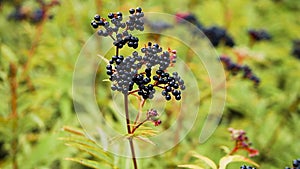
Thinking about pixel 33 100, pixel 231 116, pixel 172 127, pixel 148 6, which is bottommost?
A: pixel 33 100

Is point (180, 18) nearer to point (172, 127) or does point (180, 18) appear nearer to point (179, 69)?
point (179, 69)

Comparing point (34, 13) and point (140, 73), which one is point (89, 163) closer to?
point (140, 73)

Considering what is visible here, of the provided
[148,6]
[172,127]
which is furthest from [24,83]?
[148,6]

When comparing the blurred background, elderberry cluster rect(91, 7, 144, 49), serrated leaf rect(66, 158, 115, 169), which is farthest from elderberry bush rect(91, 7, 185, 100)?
the blurred background

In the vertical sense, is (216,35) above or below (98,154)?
above

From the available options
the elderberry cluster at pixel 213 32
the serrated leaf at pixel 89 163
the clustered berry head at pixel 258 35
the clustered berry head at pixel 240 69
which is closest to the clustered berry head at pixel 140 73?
the serrated leaf at pixel 89 163

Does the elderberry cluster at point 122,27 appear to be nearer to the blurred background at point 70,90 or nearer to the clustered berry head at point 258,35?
the blurred background at point 70,90

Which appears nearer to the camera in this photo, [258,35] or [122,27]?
[122,27]

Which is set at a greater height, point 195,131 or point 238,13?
point 238,13

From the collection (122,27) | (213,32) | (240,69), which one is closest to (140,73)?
(122,27)
